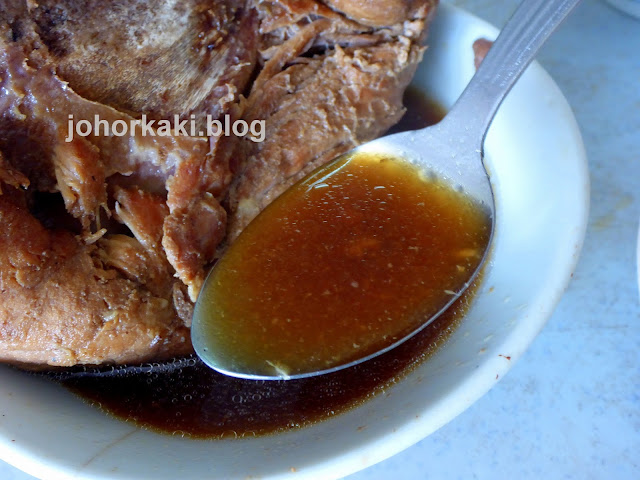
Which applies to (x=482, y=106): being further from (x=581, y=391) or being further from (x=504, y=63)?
(x=581, y=391)

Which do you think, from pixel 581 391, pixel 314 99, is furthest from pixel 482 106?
pixel 581 391

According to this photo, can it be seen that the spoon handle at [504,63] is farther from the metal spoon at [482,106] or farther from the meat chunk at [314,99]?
the meat chunk at [314,99]

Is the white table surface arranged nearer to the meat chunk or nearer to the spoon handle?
the spoon handle

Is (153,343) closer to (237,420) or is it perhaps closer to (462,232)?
(237,420)

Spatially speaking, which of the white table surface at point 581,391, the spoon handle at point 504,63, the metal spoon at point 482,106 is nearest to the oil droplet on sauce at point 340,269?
the metal spoon at point 482,106

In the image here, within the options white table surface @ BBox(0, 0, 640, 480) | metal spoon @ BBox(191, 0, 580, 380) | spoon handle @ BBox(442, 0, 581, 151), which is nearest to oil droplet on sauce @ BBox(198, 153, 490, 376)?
metal spoon @ BBox(191, 0, 580, 380)

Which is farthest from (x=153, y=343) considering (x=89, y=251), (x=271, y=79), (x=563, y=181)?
(x=563, y=181)
